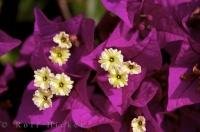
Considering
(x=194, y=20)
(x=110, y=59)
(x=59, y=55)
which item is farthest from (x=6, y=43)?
(x=194, y=20)

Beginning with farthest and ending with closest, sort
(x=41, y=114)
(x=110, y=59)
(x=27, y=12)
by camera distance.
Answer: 1. (x=27, y=12)
2. (x=41, y=114)
3. (x=110, y=59)

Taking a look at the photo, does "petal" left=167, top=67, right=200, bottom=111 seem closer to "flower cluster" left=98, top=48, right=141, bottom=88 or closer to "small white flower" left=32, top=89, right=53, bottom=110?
"flower cluster" left=98, top=48, right=141, bottom=88

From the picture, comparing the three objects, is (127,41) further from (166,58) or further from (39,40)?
(39,40)

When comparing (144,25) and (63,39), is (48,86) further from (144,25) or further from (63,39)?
(144,25)

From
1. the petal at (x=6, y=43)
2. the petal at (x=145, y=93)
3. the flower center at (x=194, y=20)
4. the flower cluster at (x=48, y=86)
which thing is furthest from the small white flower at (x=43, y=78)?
the flower center at (x=194, y=20)

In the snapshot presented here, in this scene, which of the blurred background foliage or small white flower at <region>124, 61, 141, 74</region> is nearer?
small white flower at <region>124, 61, 141, 74</region>

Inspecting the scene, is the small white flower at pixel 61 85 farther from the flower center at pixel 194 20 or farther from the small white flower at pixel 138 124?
the flower center at pixel 194 20

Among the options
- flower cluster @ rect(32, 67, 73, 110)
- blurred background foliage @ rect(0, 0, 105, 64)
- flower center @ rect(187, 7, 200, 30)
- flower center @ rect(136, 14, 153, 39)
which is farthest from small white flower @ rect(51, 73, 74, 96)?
blurred background foliage @ rect(0, 0, 105, 64)
